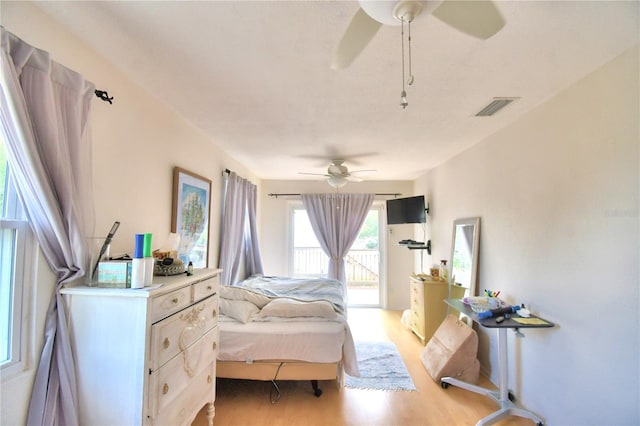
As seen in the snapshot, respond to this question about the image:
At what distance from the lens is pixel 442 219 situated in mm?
4059

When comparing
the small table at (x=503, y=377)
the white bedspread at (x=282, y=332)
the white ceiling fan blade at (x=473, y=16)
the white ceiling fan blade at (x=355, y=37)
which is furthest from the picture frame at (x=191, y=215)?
the small table at (x=503, y=377)

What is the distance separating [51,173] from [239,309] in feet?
5.52

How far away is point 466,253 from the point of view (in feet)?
10.7

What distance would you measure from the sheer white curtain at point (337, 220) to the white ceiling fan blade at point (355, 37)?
4.05 metres

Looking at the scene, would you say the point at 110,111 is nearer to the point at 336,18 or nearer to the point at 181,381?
the point at 336,18

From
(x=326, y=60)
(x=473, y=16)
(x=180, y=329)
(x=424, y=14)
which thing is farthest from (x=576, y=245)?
(x=180, y=329)

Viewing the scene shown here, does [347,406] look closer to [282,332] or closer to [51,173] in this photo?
[282,332]

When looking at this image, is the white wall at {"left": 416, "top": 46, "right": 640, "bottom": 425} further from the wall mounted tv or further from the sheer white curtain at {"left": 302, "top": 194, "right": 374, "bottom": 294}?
the sheer white curtain at {"left": 302, "top": 194, "right": 374, "bottom": 294}

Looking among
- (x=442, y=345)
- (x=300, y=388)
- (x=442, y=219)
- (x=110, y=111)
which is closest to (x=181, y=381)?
Result: (x=300, y=388)

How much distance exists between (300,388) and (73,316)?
1.91 meters

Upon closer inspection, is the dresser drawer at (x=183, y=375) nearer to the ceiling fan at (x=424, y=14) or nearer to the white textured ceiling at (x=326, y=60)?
the white textured ceiling at (x=326, y=60)

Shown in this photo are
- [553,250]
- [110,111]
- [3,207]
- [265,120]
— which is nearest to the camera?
[3,207]

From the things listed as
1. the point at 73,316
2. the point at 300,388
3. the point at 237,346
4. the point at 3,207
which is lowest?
the point at 300,388

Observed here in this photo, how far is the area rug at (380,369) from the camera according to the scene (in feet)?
8.56
